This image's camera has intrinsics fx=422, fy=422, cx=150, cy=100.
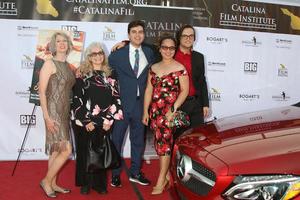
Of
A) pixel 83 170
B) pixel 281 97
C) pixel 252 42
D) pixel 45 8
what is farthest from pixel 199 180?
pixel 281 97

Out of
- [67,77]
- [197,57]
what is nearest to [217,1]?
[197,57]

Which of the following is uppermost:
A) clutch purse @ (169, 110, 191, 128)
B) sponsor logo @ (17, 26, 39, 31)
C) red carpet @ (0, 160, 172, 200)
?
sponsor logo @ (17, 26, 39, 31)

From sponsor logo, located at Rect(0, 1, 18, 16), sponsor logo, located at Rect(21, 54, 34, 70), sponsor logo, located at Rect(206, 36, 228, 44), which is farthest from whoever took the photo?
sponsor logo, located at Rect(206, 36, 228, 44)

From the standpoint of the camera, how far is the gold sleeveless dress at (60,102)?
4.31 meters

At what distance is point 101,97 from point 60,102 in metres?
0.42

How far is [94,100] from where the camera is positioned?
172 inches

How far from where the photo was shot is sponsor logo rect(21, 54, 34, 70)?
584cm

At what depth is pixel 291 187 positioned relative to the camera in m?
2.25

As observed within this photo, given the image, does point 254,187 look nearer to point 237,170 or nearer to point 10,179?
point 237,170

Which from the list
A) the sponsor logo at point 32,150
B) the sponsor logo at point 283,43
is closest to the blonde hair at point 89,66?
the sponsor logo at point 32,150

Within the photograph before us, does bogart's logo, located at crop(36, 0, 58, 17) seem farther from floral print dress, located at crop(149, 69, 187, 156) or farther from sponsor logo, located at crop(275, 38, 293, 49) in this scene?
sponsor logo, located at crop(275, 38, 293, 49)

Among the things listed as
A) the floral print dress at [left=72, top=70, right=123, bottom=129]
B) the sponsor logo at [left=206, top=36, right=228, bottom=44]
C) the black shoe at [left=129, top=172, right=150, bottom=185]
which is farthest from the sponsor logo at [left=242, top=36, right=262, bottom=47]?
the floral print dress at [left=72, top=70, right=123, bottom=129]

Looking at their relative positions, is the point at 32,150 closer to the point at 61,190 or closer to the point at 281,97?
the point at 61,190

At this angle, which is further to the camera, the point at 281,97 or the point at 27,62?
the point at 281,97
